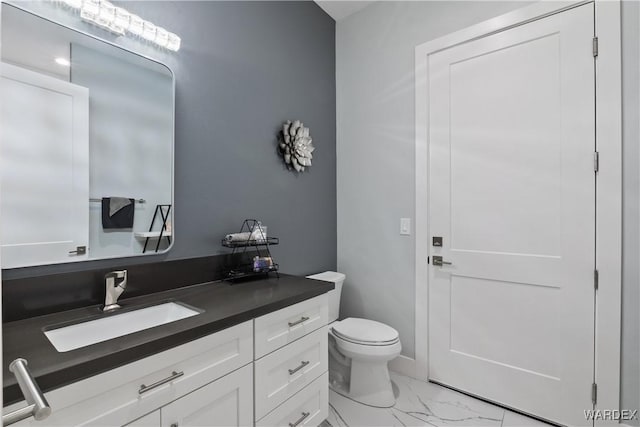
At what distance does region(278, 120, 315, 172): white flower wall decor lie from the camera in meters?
2.22

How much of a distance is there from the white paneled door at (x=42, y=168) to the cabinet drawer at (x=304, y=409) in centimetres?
103

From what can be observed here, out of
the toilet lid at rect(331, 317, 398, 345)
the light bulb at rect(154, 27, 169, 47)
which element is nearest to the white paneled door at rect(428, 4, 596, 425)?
the toilet lid at rect(331, 317, 398, 345)

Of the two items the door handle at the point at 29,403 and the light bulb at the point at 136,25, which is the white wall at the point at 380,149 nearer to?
the light bulb at the point at 136,25

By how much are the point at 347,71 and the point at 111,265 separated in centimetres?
218

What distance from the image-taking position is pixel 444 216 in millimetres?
2178

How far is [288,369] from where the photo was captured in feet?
4.85

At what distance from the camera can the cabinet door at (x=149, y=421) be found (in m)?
0.97

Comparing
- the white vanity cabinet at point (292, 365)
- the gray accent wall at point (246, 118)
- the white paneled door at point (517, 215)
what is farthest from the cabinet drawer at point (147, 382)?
the white paneled door at point (517, 215)

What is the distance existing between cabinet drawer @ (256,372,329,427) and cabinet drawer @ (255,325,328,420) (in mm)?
29

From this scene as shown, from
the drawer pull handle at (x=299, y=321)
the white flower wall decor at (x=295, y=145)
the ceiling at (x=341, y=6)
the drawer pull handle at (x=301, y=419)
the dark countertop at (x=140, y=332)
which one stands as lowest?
the drawer pull handle at (x=301, y=419)

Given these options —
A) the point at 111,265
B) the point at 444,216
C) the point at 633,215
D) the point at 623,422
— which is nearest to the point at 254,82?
the point at 111,265

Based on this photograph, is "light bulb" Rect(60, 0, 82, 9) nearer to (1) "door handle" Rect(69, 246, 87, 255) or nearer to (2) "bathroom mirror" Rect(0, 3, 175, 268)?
(2) "bathroom mirror" Rect(0, 3, 175, 268)

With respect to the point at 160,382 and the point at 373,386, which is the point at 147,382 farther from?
the point at 373,386

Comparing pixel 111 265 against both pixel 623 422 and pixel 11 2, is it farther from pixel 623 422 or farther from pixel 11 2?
pixel 623 422
